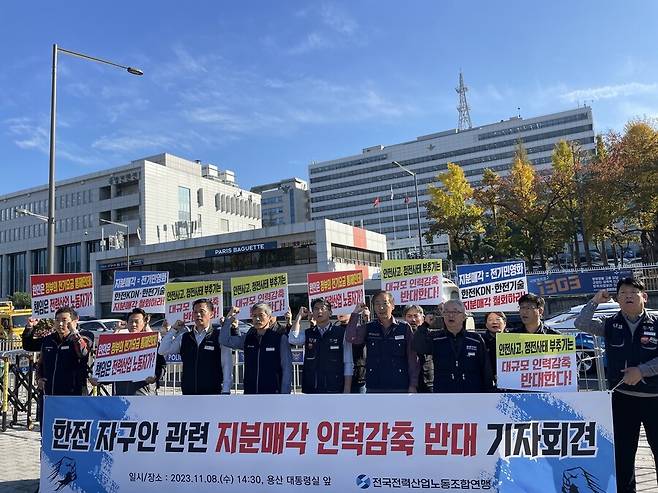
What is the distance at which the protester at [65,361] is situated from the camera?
247 inches

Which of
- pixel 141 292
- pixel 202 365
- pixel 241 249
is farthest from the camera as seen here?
pixel 241 249

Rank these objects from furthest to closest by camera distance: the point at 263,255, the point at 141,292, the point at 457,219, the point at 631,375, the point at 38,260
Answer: the point at 38,260
the point at 263,255
the point at 457,219
the point at 141,292
the point at 631,375

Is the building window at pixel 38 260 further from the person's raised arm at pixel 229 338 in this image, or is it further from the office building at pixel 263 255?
the person's raised arm at pixel 229 338

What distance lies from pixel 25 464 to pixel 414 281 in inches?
220

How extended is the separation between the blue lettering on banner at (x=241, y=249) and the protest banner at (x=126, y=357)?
1496 inches

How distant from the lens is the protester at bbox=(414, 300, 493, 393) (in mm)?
5074

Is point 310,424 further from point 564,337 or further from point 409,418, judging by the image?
point 564,337

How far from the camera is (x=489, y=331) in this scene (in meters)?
5.51

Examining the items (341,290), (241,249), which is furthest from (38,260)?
(341,290)

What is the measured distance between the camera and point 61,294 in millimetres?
8180

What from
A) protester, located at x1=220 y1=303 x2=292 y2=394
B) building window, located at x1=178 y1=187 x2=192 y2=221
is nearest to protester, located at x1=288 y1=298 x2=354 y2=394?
protester, located at x1=220 y1=303 x2=292 y2=394

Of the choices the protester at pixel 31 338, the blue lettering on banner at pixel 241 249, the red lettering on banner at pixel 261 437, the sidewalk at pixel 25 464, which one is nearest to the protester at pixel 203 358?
the red lettering on banner at pixel 261 437

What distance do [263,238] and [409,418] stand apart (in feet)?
134

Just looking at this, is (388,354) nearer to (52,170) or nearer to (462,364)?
(462,364)
